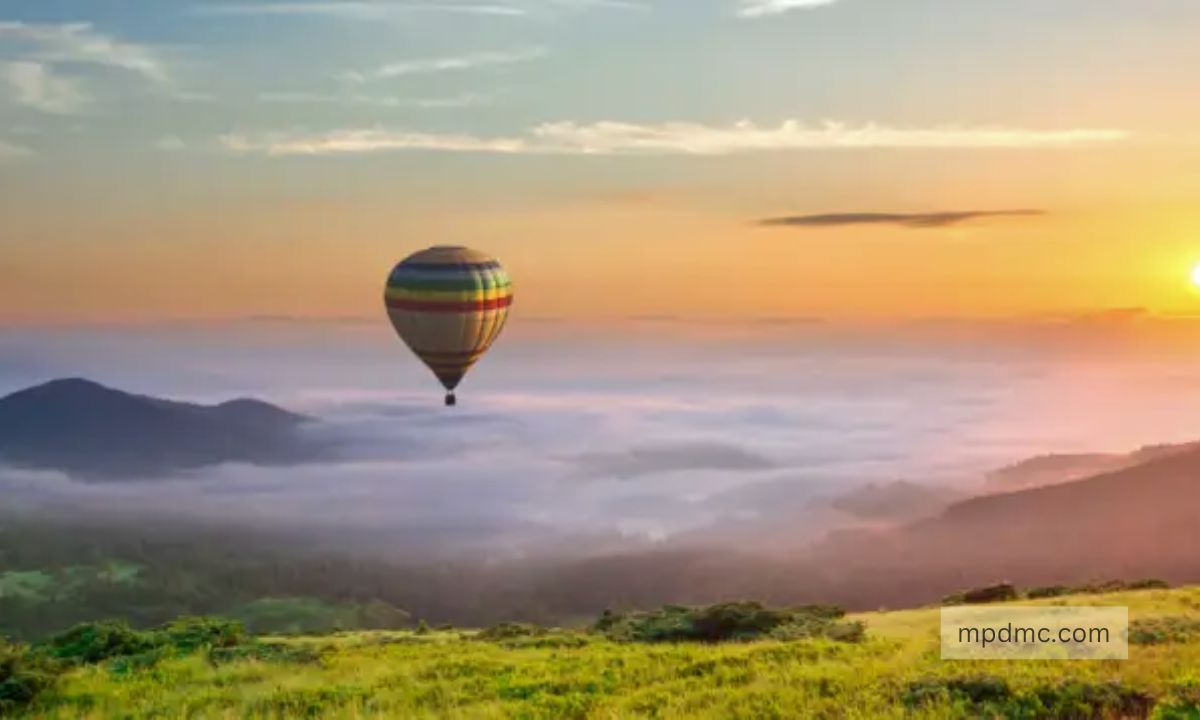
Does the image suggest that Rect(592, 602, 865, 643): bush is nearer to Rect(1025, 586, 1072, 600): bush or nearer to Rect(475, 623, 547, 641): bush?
Rect(475, 623, 547, 641): bush

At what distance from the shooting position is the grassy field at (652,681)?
1110 inches

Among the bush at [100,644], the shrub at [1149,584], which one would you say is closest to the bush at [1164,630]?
the shrub at [1149,584]

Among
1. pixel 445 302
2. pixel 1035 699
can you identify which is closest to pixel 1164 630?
pixel 1035 699

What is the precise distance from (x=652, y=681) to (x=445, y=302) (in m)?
44.5

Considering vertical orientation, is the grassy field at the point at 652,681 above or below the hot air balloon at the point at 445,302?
below

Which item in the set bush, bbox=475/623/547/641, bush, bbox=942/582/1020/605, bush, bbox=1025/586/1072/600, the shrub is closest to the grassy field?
bush, bbox=475/623/547/641

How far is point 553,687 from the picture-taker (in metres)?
34.9

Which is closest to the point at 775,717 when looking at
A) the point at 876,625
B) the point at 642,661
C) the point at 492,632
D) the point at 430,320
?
the point at 642,661

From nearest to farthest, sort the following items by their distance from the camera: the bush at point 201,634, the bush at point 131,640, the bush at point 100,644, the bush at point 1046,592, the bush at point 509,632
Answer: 1. the bush at point 131,640
2. the bush at point 100,644
3. the bush at point 201,634
4. the bush at point 509,632
5. the bush at point 1046,592

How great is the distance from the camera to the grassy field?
28188 millimetres

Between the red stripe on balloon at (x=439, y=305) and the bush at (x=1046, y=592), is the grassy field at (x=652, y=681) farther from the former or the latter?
the red stripe on balloon at (x=439, y=305)

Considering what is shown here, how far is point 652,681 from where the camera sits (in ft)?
116

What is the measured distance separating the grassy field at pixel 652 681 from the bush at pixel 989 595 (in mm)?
10277

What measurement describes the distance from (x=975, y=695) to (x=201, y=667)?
24944mm
